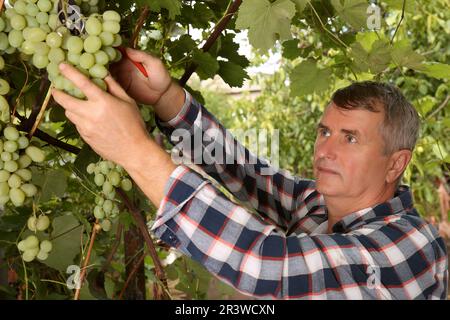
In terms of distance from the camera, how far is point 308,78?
5.10ft

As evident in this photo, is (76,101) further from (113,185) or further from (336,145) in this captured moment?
(336,145)

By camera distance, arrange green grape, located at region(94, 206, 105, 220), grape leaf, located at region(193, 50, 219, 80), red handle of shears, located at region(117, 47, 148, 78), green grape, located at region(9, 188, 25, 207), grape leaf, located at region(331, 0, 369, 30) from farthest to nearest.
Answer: grape leaf, located at region(193, 50, 219, 80)
grape leaf, located at region(331, 0, 369, 30)
green grape, located at region(94, 206, 105, 220)
red handle of shears, located at region(117, 47, 148, 78)
green grape, located at region(9, 188, 25, 207)

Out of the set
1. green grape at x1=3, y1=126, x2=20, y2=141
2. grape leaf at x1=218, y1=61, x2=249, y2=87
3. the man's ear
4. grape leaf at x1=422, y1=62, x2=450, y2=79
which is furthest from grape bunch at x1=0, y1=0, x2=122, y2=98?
grape leaf at x1=422, y1=62, x2=450, y2=79

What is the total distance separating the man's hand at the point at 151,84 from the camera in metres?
0.96

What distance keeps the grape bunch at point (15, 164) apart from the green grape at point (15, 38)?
0.12m

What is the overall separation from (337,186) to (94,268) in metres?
0.71

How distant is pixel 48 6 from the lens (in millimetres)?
728

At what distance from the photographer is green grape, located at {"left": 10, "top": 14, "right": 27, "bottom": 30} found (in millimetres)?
732

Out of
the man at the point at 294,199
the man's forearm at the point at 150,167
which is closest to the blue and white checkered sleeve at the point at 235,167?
the man at the point at 294,199

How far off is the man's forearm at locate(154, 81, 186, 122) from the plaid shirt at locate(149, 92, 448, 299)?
19 mm

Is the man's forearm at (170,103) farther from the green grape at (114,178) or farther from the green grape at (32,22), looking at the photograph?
the green grape at (32,22)

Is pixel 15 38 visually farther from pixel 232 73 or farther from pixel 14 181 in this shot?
pixel 232 73

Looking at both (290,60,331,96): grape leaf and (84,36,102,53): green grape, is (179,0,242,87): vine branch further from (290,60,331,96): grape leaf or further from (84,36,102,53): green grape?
(84,36,102,53): green grape

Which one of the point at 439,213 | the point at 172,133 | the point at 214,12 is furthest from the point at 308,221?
the point at 439,213
